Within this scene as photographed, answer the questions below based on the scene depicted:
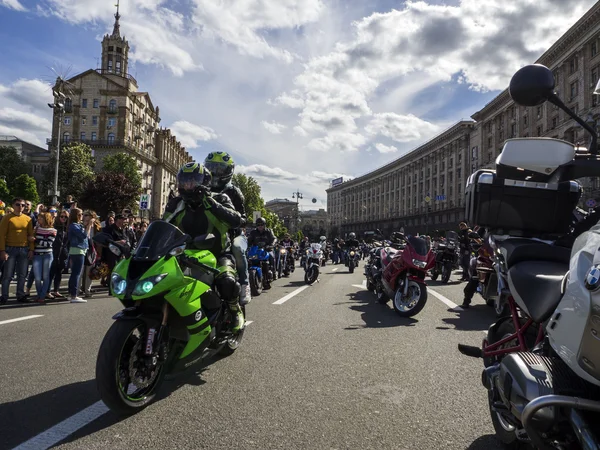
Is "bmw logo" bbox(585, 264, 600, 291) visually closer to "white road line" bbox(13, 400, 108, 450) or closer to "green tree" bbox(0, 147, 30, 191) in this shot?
"white road line" bbox(13, 400, 108, 450)

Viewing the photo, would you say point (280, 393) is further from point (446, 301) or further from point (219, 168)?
point (446, 301)

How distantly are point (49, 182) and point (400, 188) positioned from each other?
77.1 meters

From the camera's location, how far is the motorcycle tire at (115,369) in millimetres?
2762

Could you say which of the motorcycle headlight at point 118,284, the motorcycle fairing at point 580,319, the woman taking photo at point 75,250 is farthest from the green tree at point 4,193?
the motorcycle fairing at point 580,319

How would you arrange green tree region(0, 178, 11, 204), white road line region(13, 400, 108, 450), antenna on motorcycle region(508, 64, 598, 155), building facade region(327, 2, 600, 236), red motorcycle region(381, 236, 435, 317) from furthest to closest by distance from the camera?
green tree region(0, 178, 11, 204) → building facade region(327, 2, 600, 236) → red motorcycle region(381, 236, 435, 317) → white road line region(13, 400, 108, 450) → antenna on motorcycle region(508, 64, 598, 155)

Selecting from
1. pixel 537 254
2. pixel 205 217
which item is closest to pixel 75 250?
pixel 205 217

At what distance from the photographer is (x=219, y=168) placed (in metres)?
5.60

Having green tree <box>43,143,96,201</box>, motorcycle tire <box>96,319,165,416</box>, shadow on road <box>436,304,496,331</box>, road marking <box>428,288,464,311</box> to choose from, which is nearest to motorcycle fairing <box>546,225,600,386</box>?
motorcycle tire <box>96,319,165,416</box>

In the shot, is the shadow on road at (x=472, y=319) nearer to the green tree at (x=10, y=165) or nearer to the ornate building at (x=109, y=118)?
the ornate building at (x=109, y=118)

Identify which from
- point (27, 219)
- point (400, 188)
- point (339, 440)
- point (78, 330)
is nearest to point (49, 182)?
point (27, 219)

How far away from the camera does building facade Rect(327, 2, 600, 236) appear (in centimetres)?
4334

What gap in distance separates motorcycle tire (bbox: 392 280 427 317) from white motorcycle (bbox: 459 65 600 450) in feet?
13.8

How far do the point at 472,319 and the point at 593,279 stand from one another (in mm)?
5979

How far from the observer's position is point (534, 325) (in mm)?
2334
